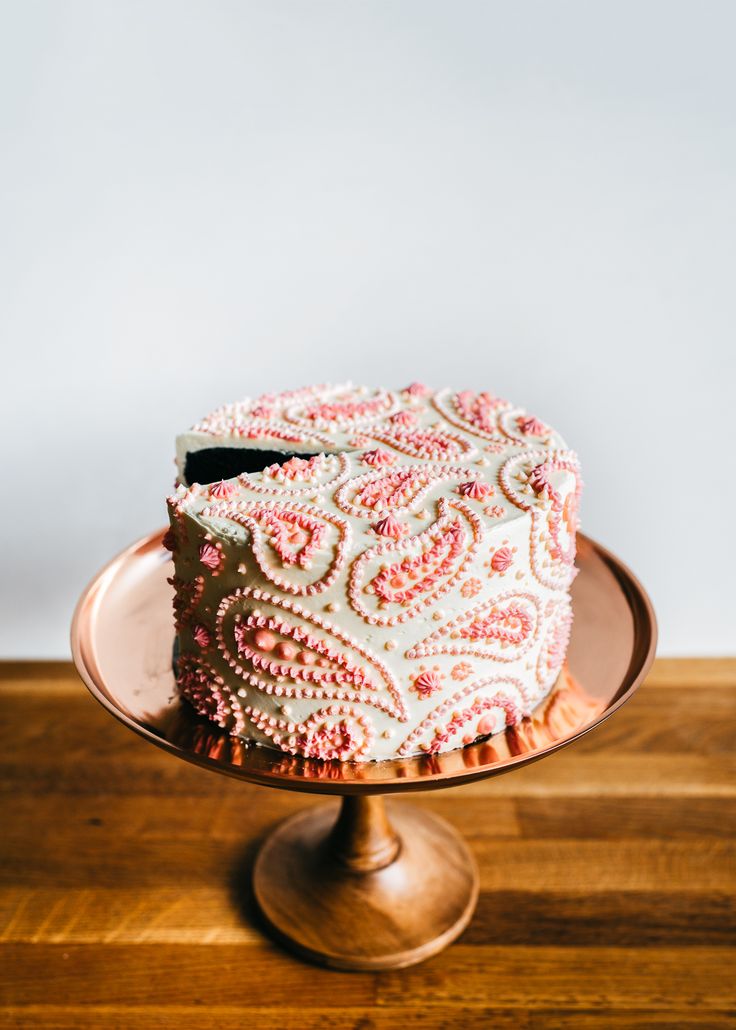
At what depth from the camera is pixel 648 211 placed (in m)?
2.33

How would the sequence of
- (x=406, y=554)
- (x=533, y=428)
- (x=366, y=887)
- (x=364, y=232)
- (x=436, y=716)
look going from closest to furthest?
(x=406, y=554), (x=436, y=716), (x=533, y=428), (x=366, y=887), (x=364, y=232)

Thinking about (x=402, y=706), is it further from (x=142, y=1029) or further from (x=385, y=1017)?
(x=142, y=1029)

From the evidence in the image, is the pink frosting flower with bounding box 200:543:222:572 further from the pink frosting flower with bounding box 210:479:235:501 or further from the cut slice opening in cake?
the cut slice opening in cake

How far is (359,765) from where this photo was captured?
1.54 metres

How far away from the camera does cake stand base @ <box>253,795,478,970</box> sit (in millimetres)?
1920

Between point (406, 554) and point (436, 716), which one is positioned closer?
point (406, 554)

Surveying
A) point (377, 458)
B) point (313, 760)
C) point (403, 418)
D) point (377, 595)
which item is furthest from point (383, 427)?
point (313, 760)

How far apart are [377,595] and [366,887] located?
0.90 metres

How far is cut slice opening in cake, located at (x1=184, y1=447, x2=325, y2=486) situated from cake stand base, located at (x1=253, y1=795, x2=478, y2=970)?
28.7 inches

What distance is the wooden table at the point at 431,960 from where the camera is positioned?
Answer: 1828 millimetres

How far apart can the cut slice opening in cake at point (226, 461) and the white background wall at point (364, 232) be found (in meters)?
0.65

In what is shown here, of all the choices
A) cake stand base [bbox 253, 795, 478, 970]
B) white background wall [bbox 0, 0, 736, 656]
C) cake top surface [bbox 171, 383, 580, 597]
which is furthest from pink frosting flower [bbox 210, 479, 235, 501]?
white background wall [bbox 0, 0, 736, 656]

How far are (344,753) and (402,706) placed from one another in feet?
0.41

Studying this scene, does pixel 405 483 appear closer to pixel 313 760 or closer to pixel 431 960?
pixel 313 760
